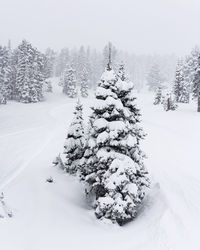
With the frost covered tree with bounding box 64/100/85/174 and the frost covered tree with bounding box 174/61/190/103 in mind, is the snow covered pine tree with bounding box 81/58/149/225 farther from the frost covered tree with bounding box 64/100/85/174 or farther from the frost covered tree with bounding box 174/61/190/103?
the frost covered tree with bounding box 174/61/190/103

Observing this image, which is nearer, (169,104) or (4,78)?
(169,104)

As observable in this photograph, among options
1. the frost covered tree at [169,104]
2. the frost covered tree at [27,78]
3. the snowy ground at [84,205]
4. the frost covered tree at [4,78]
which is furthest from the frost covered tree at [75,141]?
the frost covered tree at [27,78]

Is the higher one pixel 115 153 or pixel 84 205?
pixel 115 153

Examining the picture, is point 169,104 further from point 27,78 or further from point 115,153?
point 115,153

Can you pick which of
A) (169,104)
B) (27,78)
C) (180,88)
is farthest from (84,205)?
(27,78)

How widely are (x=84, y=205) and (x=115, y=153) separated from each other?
445 cm

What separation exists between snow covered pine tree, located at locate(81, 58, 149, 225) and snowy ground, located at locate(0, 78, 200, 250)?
118 centimetres

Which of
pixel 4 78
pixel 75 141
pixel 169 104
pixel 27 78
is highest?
pixel 27 78

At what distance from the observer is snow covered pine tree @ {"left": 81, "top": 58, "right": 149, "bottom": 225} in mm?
17578

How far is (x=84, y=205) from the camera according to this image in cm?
2067

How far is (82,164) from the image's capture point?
20.8m

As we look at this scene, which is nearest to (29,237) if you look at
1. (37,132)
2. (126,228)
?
(126,228)

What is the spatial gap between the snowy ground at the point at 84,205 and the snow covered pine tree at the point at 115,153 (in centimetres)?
118

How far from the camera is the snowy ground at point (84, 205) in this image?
15.4 metres
